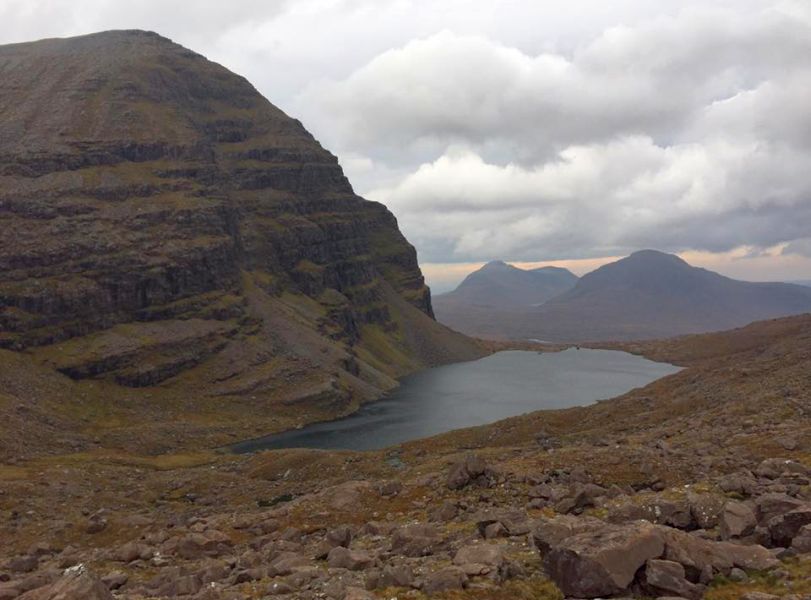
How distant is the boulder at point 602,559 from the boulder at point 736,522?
551 cm

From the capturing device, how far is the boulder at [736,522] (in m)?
25.3

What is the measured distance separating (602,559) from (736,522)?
8661 millimetres

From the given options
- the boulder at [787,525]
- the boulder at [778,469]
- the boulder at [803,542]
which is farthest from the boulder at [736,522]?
the boulder at [778,469]

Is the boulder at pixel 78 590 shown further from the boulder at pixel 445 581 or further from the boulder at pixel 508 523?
the boulder at pixel 508 523

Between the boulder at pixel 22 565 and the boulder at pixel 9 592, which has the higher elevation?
Answer: the boulder at pixel 9 592

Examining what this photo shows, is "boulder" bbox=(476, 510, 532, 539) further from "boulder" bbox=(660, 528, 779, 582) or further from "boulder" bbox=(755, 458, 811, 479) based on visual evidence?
"boulder" bbox=(755, 458, 811, 479)

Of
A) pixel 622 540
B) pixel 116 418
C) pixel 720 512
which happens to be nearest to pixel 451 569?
pixel 622 540

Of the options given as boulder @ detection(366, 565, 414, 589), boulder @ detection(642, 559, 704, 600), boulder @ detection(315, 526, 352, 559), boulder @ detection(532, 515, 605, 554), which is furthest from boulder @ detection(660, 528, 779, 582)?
boulder @ detection(315, 526, 352, 559)

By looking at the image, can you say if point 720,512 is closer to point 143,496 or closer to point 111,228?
point 143,496

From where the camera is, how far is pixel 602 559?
21.0m

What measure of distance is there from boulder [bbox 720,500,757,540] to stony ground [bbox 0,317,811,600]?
73 millimetres

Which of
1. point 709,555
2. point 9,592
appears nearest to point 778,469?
point 709,555

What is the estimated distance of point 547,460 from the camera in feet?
182

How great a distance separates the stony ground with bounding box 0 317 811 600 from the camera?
22156 millimetres
